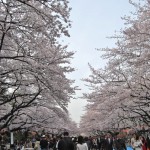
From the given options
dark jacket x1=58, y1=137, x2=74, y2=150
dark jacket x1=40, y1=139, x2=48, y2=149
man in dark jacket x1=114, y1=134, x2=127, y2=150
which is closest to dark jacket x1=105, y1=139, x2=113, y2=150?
man in dark jacket x1=114, y1=134, x2=127, y2=150

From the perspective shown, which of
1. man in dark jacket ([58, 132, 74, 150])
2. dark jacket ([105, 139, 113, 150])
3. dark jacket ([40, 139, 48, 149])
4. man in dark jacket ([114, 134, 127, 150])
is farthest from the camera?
dark jacket ([40, 139, 48, 149])

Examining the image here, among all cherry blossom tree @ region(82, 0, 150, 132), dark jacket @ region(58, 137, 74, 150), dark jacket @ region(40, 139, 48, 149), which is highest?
cherry blossom tree @ region(82, 0, 150, 132)

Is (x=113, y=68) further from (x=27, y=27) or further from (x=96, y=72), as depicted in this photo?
(x=27, y=27)

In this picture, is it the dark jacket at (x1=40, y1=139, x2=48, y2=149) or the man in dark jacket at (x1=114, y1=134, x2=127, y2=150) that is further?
the dark jacket at (x1=40, y1=139, x2=48, y2=149)

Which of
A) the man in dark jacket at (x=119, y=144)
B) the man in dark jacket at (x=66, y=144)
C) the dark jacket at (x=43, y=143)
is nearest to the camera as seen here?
the man in dark jacket at (x=66, y=144)

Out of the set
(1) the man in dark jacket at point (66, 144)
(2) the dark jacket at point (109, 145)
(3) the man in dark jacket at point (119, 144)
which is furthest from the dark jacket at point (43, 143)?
(1) the man in dark jacket at point (66, 144)

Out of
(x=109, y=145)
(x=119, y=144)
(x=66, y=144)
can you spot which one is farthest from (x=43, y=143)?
(x=66, y=144)

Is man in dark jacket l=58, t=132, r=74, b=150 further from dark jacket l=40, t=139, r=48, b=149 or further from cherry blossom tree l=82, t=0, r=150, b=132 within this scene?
dark jacket l=40, t=139, r=48, b=149

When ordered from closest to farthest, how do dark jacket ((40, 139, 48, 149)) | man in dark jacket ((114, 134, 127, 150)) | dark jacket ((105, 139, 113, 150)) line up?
man in dark jacket ((114, 134, 127, 150)) < dark jacket ((105, 139, 113, 150)) < dark jacket ((40, 139, 48, 149))

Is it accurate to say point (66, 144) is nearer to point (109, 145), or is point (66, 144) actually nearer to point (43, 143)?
point (109, 145)

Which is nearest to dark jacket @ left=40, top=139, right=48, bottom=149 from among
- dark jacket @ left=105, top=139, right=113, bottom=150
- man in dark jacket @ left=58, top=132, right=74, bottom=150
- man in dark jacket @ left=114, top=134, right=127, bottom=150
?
dark jacket @ left=105, top=139, right=113, bottom=150

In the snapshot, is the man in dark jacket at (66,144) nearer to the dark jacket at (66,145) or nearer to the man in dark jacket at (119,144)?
the dark jacket at (66,145)

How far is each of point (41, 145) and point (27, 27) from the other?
12.1 meters

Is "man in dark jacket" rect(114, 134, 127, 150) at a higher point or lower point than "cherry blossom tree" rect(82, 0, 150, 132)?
lower
